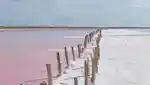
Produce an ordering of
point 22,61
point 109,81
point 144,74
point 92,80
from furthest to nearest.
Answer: point 22,61, point 144,74, point 109,81, point 92,80

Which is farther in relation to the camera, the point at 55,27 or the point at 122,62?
the point at 55,27

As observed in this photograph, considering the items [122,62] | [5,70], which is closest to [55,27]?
[5,70]

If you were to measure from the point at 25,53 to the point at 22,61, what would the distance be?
122cm

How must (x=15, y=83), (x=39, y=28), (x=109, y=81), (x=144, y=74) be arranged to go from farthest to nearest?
(x=39, y=28) < (x=15, y=83) < (x=144, y=74) < (x=109, y=81)

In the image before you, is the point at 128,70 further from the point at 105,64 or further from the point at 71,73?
the point at 71,73

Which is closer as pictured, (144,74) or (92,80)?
(92,80)

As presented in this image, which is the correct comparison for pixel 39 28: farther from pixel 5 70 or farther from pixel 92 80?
pixel 92 80

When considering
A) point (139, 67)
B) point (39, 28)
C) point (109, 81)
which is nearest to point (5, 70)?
point (139, 67)

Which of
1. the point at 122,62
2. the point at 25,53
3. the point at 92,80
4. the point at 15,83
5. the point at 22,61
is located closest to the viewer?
the point at 92,80

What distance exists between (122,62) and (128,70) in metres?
0.59

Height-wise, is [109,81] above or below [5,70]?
above

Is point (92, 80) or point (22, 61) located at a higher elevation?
point (92, 80)

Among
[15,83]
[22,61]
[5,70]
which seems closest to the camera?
[15,83]

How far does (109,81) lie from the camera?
2854 mm
